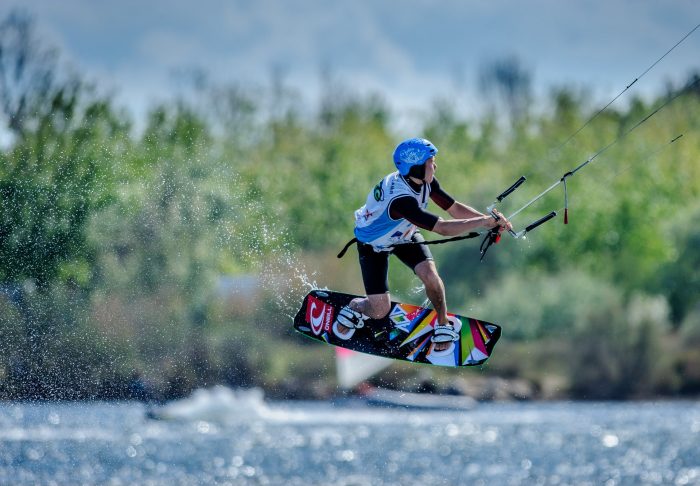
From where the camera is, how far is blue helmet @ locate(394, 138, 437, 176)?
13.0m

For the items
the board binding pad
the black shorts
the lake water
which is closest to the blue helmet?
the black shorts

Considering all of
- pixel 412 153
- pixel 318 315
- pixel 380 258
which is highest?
pixel 412 153

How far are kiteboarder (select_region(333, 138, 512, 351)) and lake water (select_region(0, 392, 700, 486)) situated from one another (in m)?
17.8

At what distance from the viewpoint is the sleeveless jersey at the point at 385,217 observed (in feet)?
43.5

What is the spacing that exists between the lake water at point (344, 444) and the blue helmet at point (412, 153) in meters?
19.8

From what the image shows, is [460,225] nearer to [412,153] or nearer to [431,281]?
[412,153]

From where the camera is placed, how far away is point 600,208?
6156 cm

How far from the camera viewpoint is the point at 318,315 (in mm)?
15070

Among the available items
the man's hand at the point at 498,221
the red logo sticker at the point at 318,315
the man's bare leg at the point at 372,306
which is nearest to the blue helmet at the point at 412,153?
the man's hand at the point at 498,221

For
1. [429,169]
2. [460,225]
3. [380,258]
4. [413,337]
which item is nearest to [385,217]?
[380,258]

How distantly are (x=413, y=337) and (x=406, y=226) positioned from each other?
5.55 ft

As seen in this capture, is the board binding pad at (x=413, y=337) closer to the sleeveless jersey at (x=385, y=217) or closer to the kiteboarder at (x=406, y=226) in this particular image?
the kiteboarder at (x=406, y=226)

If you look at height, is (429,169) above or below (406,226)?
above

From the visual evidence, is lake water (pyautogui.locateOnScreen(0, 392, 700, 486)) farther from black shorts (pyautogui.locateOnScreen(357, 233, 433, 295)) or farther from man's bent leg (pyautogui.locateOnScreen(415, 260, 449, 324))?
man's bent leg (pyautogui.locateOnScreen(415, 260, 449, 324))
